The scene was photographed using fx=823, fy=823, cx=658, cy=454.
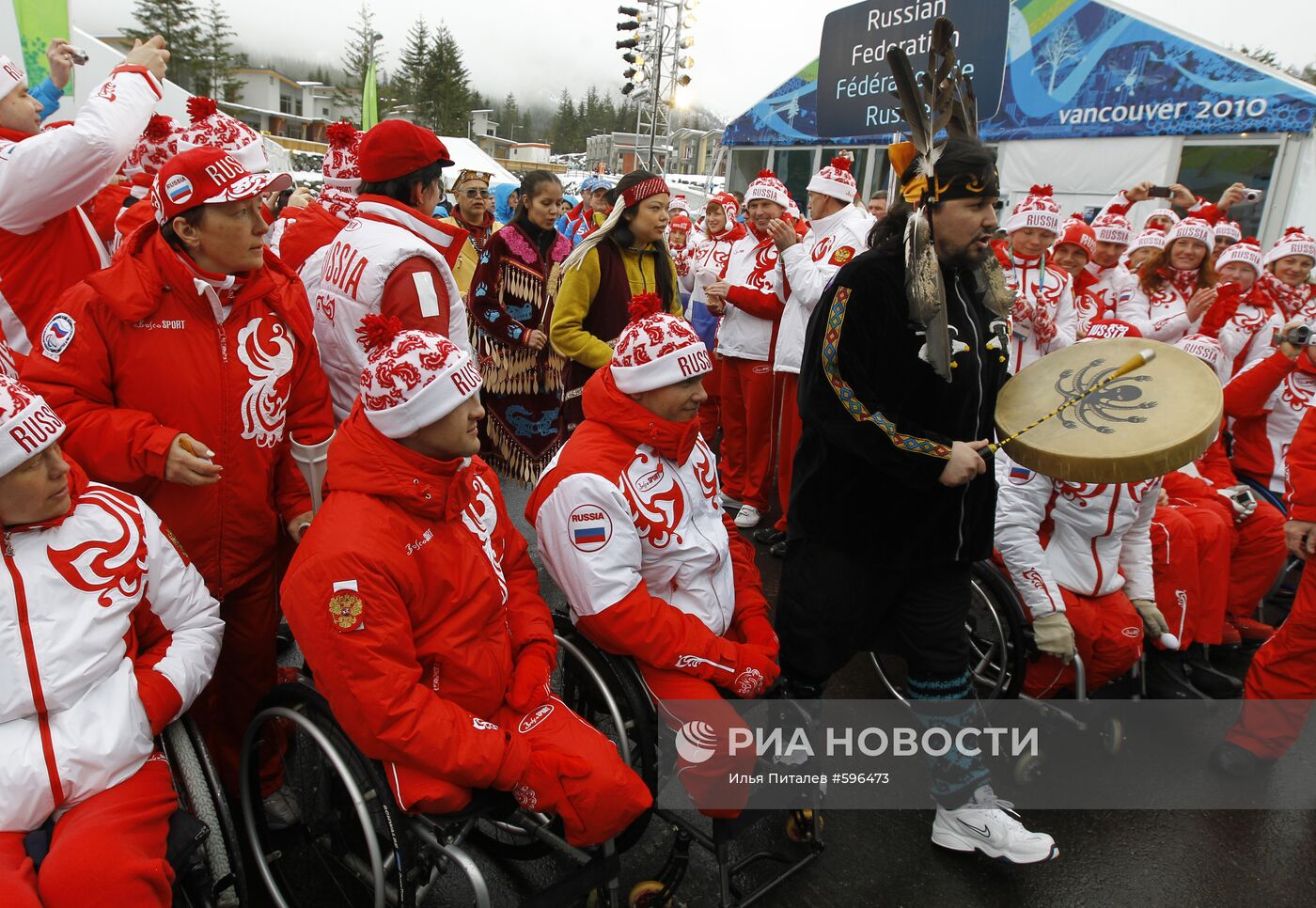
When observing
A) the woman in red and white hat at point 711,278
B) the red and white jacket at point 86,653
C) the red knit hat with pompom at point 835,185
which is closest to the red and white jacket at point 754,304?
the woman in red and white hat at point 711,278

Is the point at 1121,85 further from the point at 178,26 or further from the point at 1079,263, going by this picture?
the point at 178,26

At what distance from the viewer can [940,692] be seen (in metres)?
2.66

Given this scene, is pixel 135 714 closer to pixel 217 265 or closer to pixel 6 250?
pixel 217 265

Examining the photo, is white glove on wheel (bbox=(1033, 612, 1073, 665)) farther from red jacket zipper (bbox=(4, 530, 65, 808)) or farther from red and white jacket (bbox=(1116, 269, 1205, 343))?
red and white jacket (bbox=(1116, 269, 1205, 343))

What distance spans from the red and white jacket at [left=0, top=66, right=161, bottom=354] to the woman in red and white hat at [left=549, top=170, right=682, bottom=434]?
6.64ft

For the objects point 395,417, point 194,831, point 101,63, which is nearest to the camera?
point 194,831

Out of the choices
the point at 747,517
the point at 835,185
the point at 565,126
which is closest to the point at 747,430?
the point at 747,517

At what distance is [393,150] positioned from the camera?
292 centimetres

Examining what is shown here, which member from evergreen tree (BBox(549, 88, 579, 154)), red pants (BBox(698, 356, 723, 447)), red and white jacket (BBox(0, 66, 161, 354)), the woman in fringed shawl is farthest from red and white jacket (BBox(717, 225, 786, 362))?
evergreen tree (BBox(549, 88, 579, 154))

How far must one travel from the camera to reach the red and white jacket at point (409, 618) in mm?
1875

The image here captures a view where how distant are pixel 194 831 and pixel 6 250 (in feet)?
7.02

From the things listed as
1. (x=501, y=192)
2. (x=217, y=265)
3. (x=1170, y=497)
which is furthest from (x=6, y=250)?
(x=501, y=192)

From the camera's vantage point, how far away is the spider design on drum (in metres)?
2.62

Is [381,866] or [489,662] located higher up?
[489,662]
